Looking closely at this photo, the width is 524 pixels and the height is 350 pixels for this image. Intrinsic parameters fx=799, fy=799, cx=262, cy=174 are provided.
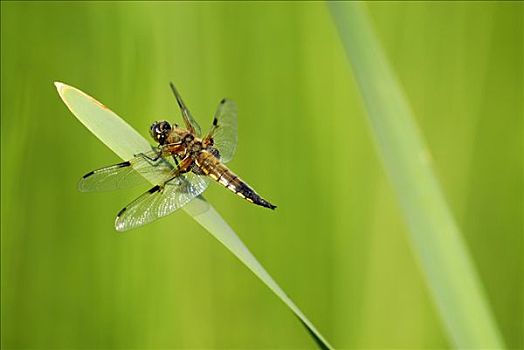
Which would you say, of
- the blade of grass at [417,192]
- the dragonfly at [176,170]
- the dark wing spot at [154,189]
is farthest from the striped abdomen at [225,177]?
the blade of grass at [417,192]

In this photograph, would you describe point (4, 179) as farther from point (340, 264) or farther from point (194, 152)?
point (340, 264)

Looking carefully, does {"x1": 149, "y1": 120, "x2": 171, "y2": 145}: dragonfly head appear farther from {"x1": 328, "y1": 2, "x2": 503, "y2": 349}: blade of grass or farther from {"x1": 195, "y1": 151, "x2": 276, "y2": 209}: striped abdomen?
{"x1": 328, "y1": 2, "x2": 503, "y2": 349}: blade of grass

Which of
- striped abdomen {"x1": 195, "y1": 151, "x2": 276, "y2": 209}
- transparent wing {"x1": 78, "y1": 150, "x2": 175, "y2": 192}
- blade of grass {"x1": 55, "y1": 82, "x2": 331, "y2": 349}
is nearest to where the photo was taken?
blade of grass {"x1": 55, "y1": 82, "x2": 331, "y2": 349}

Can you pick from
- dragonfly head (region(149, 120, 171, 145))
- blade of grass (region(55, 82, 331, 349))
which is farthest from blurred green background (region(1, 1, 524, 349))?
blade of grass (region(55, 82, 331, 349))

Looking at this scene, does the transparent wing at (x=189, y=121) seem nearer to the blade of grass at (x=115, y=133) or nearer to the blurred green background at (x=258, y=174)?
the blurred green background at (x=258, y=174)

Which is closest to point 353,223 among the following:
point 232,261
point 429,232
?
point 232,261

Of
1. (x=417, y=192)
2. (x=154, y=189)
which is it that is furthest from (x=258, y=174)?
(x=417, y=192)
